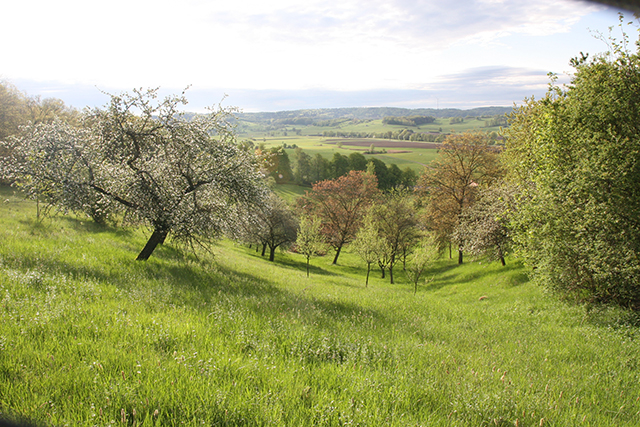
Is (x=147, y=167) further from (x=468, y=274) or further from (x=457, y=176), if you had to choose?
(x=457, y=176)

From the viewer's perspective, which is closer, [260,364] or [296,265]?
[260,364]

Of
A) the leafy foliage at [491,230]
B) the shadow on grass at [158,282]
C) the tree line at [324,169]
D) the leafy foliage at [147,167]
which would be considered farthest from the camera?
the tree line at [324,169]

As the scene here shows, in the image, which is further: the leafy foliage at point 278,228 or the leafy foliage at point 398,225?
the leafy foliage at point 278,228

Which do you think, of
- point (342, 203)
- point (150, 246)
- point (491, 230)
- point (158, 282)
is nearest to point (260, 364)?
point (158, 282)

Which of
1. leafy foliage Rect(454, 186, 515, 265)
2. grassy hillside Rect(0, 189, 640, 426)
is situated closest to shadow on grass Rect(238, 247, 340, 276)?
leafy foliage Rect(454, 186, 515, 265)

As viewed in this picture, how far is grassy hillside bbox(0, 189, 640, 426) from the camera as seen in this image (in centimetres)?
303

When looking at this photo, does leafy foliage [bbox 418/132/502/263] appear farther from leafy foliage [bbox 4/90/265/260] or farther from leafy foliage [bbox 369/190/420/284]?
leafy foliage [bbox 4/90/265/260]

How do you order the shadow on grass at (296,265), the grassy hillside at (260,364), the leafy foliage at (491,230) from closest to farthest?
1. the grassy hillside at (260,364)
2. the leafy foliage at (491,230)
3. the shadow on grass at (296,265)

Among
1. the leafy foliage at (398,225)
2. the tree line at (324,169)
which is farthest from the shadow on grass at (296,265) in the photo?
the tree line at (324,169)

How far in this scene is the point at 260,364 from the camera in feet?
13.8

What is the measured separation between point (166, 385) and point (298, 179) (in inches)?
4737

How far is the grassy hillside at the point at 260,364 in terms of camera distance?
9.95 feet

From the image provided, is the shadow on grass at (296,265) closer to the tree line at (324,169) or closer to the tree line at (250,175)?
the tree line at (250,175)

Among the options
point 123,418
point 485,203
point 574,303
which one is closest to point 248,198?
point 123,418
